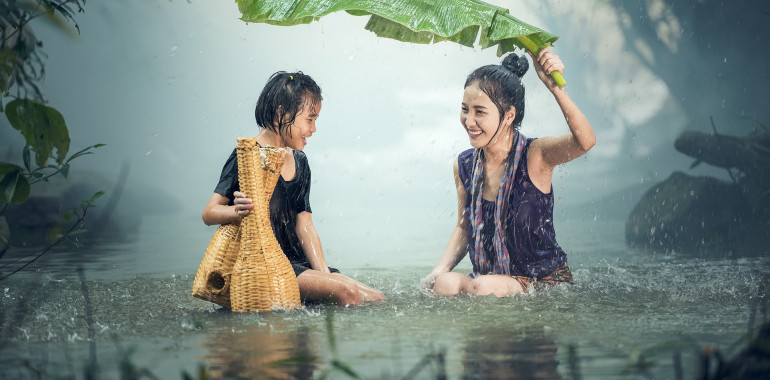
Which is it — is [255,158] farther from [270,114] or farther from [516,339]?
[516,339]

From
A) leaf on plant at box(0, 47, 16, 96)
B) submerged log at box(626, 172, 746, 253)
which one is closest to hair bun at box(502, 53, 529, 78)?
leaf on plant at box(0, 47, 16, 96)

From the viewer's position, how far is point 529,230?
4.23 meters

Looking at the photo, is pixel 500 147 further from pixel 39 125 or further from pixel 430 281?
pixel 39 125

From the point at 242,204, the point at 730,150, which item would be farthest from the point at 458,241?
the point at 730,150

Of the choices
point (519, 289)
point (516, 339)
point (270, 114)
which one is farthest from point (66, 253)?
point (516, 339)

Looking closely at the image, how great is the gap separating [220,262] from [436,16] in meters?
1.57

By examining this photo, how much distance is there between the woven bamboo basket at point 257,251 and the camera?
3641 mm

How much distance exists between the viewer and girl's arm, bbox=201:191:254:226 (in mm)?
3625

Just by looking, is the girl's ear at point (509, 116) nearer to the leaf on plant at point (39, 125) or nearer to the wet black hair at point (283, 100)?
the wet black hair at point (283, 100)

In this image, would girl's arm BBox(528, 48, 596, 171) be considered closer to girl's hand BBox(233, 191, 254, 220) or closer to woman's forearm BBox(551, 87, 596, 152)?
woman's forearm BBox(551, 87, 596, 152)

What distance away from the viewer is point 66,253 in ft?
23.0

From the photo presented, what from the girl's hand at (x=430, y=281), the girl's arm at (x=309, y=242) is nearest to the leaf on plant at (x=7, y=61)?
the girl's arm at (x=309, y=242)

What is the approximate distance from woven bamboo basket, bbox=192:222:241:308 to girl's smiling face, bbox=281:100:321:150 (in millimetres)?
537

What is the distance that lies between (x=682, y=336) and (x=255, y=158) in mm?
1979
